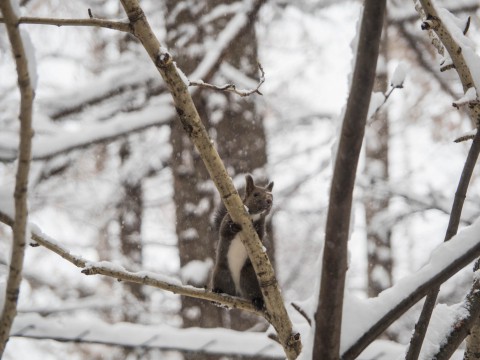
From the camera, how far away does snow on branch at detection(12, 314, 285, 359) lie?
2.82 metres

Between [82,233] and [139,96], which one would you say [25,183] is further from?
[82,233]

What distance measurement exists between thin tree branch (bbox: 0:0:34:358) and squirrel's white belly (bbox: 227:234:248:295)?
190 cm

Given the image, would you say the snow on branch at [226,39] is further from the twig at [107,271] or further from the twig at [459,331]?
the twig at [459,331]

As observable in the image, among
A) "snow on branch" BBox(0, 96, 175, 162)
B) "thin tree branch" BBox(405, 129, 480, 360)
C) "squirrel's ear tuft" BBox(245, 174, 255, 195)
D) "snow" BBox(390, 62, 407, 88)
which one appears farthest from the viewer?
"snow on branch" BBox(0, 96, 175, 162)

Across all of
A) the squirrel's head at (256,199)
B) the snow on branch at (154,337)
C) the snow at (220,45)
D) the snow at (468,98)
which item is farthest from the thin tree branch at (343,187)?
the snow at (220,45)

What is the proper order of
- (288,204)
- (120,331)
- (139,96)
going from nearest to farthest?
(120,331) → (139,96) → (288,204)

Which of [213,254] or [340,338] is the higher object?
[213,254]

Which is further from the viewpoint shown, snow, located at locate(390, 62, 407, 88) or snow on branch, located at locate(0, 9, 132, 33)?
snow, located at locate(390, 62, 407, 88)

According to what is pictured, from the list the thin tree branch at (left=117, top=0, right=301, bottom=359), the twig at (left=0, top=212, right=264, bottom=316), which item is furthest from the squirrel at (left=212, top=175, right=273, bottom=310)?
the thin tree branch at (left=117, top=0, right=301, bottom=359)

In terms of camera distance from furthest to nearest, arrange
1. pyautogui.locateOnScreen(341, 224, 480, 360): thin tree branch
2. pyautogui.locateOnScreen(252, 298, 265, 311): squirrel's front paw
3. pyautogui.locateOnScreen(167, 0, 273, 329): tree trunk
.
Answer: pyautogui.locateOnScreen(167, 0, 273, 329): tree trunk
pyautogui.locateOnScreen(252, 298, 265, 311): squirrel's front paw
pyautogui.locateOnScreen(341, 224, 480, 360): thin tree branch

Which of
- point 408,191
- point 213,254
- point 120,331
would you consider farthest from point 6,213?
point 408,191

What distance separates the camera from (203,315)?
4285mm

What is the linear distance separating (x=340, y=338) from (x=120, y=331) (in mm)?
2346

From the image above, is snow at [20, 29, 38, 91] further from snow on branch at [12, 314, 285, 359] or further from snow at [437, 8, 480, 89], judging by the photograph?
snow on branch at [12, 314, 285, 359]
